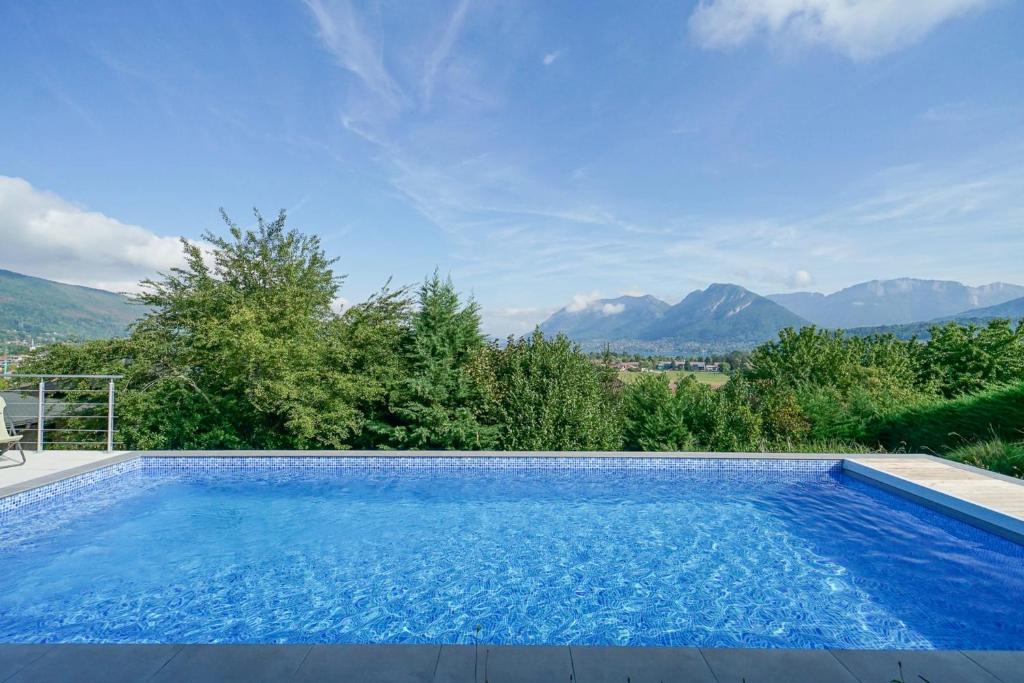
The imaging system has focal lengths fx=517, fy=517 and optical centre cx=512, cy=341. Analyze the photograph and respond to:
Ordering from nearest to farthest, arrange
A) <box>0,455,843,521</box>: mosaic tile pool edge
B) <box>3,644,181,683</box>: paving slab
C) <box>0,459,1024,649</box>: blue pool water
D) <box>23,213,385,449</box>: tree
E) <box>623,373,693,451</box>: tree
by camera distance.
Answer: <box>3,644,181,683</box>: paving slab → <box>0,459,1024,649</box>: blue pool water → <box>0,455,843,521</box>: mosaic tile pool edge → <box>23,213,385,449</box>: tree → <box>623,373,693,451</box>: tree

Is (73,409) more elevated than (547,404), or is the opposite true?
(73,409)

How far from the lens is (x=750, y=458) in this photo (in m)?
8.99

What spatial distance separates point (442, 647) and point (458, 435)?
6801 mm

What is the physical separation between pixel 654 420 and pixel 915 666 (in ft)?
24.9

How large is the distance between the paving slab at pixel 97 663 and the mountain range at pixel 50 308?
181 feet

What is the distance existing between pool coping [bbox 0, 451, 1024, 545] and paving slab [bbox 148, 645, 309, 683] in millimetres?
5391

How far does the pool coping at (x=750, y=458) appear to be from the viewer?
6117mm

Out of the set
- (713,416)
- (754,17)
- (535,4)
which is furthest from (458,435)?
(754,17)

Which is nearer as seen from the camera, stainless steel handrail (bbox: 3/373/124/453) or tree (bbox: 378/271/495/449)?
stainless steel handrail (bbox: 3/373/124/453)

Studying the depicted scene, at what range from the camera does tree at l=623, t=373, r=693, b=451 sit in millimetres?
10172

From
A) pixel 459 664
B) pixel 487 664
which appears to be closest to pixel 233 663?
pixel 459 664

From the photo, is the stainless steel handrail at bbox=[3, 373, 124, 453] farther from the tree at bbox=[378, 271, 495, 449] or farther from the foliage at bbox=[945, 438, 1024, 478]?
the foliage at bbox=[945, 438, 1024, 478]

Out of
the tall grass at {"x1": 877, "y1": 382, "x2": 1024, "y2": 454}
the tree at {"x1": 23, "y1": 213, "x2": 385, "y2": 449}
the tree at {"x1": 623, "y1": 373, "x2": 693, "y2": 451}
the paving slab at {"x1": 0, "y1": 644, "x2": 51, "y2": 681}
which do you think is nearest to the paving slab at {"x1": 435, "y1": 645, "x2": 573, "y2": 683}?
the paving slab at {"x1": 0, "y1": 644, "x2": 51, "y2": 681}

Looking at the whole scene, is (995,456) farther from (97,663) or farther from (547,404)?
(97,663)
